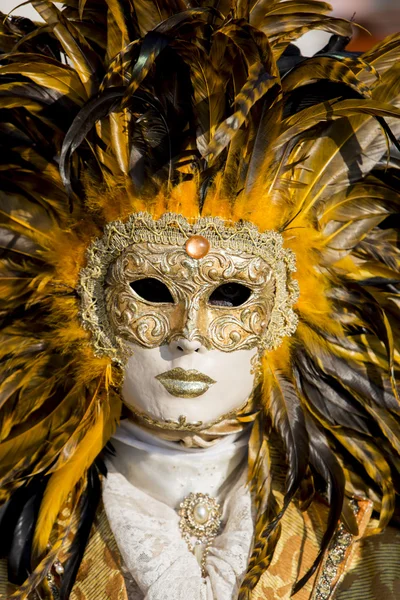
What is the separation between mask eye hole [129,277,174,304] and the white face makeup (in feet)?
0.37

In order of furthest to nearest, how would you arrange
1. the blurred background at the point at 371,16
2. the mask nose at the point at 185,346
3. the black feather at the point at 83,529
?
the blurred background at the point at 371,16, the black feather at the point at 83,529, the mask nose at the point at 185,346

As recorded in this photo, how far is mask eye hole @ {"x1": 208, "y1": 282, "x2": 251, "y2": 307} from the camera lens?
237cm

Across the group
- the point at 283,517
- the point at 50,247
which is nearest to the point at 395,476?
the point at 283,517

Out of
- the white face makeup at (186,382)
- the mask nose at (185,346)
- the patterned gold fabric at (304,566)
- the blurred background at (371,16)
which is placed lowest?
the patterned gold fabric at (304,566)

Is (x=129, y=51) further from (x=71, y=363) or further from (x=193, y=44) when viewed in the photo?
(x=71, y=363)

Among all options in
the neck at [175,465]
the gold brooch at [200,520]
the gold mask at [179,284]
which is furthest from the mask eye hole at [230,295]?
the gold brooch at [200,520]

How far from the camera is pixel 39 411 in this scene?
2.56m

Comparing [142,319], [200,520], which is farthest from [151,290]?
[200,520]

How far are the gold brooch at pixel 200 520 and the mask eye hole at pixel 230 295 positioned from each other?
0.49 meters

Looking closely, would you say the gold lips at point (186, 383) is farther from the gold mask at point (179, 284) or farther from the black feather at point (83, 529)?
the black feather at point (83, 529)

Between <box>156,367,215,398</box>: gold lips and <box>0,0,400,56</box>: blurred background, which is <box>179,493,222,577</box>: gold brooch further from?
<box>0,0,400,56</box>: blurred background

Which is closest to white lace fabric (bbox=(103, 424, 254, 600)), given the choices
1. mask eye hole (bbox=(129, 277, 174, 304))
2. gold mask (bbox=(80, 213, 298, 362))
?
gold mask (bbox=(80, 213, 298, 362))

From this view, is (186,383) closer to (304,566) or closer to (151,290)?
(151,290)

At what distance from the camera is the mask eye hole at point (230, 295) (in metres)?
2.37
